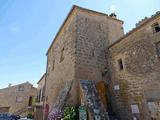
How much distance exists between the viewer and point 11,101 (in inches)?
768

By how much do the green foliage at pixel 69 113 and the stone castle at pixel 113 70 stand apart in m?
0.34

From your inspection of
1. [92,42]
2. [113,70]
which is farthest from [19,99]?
[113,70]

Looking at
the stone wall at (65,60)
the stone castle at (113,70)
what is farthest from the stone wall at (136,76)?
the stone wall at (65,60)

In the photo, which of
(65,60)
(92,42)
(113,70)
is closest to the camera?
(113,70)

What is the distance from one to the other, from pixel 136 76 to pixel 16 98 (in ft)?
70.0

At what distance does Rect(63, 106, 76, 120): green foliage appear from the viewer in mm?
4614

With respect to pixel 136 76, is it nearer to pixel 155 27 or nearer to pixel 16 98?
pixel 155 27

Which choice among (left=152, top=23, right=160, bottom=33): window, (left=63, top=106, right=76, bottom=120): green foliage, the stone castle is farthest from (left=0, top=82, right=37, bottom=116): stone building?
(left=152, top=23, right=160, bottom=33): window

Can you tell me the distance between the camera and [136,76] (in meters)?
5.45

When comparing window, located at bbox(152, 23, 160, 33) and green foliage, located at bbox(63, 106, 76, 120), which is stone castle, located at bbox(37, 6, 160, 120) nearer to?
window, located at bbox(152, 23, 160, 33)

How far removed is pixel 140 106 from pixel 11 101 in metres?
21.6

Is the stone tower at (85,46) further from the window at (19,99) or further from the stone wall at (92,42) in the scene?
the window at (19,99)

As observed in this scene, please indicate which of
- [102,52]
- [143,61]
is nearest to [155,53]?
[143,61]

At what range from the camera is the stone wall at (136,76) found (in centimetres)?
480
